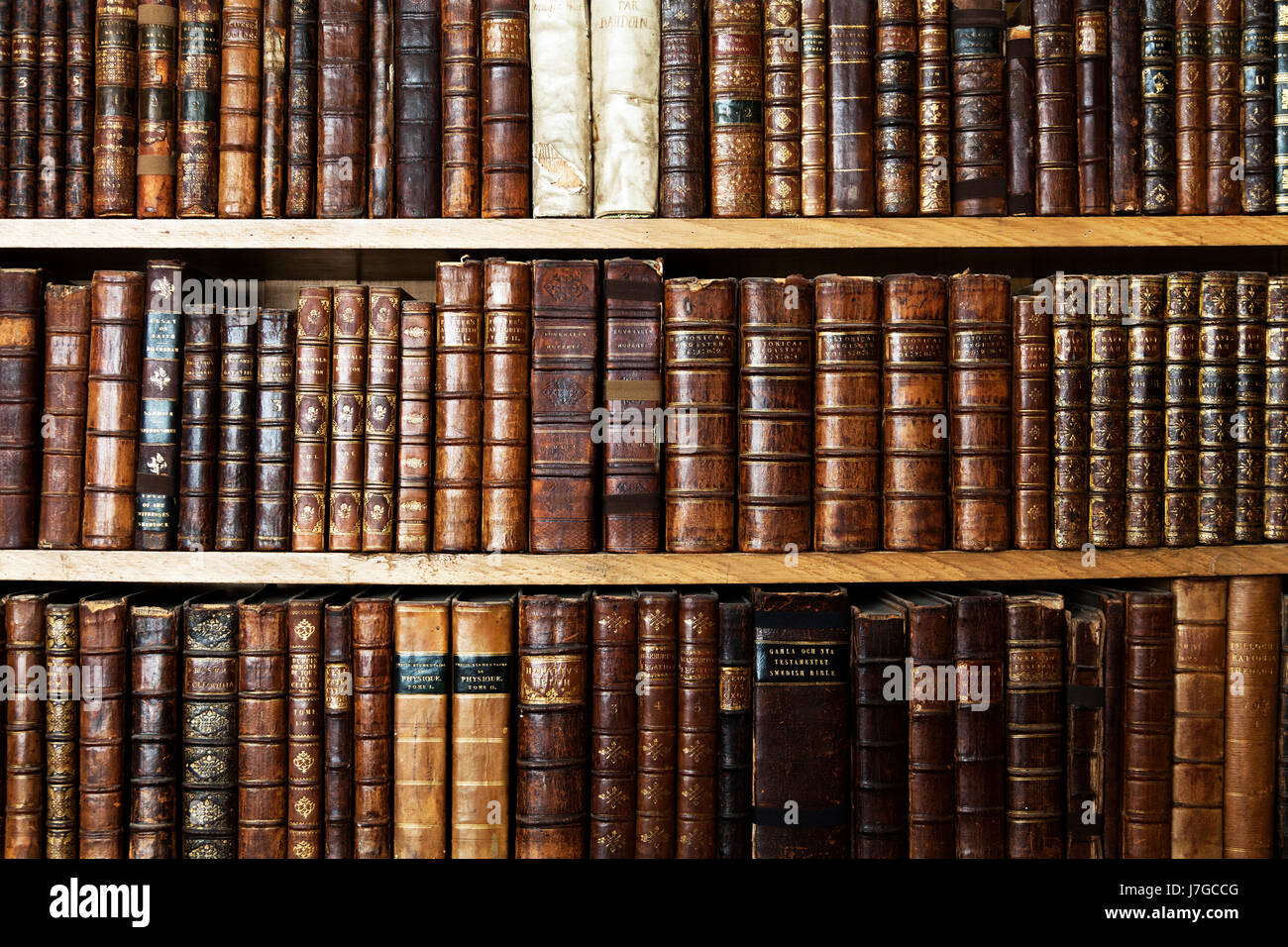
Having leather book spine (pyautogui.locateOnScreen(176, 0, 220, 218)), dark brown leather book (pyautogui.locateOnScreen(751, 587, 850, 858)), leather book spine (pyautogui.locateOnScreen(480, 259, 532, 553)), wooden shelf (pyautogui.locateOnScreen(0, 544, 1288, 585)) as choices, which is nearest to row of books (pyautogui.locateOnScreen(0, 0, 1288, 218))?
leather book spine (pyautogui.locateOnScreen(176, 0, 220, 218))

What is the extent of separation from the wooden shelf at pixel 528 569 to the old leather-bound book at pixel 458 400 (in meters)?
0.05

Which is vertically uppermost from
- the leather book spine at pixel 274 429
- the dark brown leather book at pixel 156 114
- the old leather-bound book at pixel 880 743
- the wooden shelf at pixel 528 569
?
the dark brown leather book at pixel 156 114

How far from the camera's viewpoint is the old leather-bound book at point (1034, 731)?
1.35m

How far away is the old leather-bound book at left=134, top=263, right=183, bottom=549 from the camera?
134cm

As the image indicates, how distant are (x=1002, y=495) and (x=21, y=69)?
167cm

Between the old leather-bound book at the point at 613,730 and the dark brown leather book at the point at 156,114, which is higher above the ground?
the dark brown leather book at the point at 156,114

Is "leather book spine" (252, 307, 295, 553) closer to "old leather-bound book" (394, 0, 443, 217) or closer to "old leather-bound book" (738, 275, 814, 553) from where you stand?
"old leather-bound book" (394, 0, 443, 217)

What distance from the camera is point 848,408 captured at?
1341mm

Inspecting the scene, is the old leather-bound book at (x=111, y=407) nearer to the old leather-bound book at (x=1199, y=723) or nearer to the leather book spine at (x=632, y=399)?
the leather book spine at (x=632, y=399)

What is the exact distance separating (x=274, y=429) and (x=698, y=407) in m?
0.67

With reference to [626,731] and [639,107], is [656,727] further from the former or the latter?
[639,107]

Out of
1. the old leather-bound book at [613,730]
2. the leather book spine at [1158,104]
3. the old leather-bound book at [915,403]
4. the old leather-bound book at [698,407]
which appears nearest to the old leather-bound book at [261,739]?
the old leather-bound book at [613,730]
